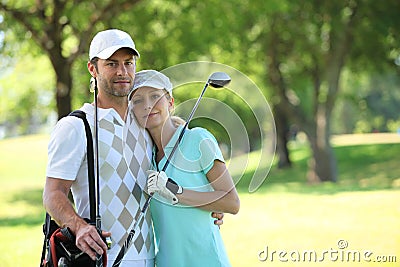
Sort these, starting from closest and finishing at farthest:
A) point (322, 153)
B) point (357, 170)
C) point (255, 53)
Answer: point (322, 153), point (255, 53), point (357, 170)

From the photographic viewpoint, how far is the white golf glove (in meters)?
3.26

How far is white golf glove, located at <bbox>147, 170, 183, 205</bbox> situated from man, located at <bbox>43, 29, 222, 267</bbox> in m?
0.18

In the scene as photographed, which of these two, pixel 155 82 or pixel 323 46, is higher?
pixel 323 46

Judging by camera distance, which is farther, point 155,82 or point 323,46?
point 323,46

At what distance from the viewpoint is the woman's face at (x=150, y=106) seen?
3.49 meters

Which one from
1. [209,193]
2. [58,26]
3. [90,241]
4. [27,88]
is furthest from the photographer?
[27,88]

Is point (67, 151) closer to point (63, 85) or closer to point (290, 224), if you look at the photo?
point (290, 224)

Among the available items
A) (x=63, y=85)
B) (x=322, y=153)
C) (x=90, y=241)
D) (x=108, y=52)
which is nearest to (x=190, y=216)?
(x=90, y=241)

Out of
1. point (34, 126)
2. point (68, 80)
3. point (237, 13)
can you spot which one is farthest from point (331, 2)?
point (34, 126)

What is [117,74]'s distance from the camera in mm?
3494

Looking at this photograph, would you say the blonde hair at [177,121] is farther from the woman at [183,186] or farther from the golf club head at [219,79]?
the golf club head at [219,79]

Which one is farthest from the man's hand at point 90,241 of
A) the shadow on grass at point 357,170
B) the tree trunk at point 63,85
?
the shadow on grass at point 357,170

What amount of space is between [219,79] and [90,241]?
3.15 feet

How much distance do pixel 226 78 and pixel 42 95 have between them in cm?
2793
